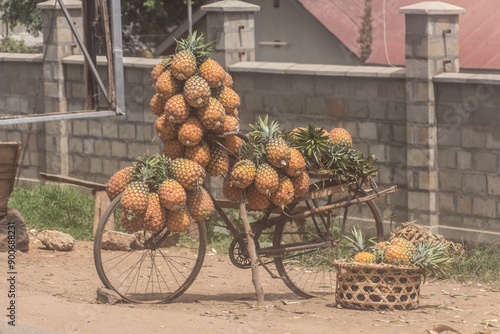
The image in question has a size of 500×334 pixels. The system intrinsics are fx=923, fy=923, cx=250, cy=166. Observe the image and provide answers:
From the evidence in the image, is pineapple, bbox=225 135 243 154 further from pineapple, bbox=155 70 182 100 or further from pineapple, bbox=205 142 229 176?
pineapple, bbox=155 70 182 100

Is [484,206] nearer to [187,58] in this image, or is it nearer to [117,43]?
[187,58]

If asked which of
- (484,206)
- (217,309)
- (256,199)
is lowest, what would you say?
(217,309)

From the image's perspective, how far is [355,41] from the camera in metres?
21.7

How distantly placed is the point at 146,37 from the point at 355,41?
6.78 m

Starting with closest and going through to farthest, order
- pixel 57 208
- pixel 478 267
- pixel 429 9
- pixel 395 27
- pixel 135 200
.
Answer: pixel 135 200, pixel 478 267, pixel 429 9, pixel 57 208, pixel 395 27

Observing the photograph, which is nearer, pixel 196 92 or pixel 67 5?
pixel 196 92

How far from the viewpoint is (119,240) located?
9492 millimetres

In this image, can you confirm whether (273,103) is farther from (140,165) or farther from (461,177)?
(140,165)

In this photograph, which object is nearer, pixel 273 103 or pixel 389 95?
pixel 389 95

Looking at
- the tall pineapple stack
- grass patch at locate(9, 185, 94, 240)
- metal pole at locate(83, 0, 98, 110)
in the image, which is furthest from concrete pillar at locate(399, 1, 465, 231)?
grass patch at locate(9, 185, 94, 240)

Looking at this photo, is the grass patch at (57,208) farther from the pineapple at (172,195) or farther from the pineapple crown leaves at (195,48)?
the pineapple crown leaves at (195,48)

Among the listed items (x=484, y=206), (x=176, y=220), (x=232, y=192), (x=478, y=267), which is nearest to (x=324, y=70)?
(x=484, y=206)

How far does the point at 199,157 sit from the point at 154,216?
0.56m

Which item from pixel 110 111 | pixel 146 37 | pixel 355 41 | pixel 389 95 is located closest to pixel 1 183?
pixel 110 111
